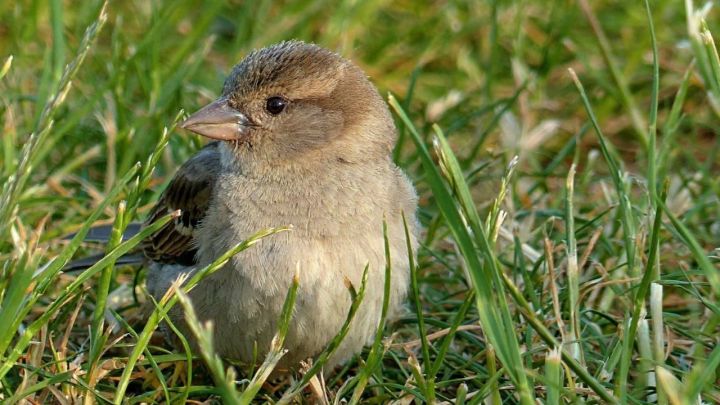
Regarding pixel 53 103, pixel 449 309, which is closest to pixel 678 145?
pixel 449 309

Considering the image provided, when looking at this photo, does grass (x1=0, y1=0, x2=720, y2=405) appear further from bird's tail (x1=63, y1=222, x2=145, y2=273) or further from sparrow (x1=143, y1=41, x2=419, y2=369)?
sparrow (x1=143, y1=41, x2=419, y2=369)

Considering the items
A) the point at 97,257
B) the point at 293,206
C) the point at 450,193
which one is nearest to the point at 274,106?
the point at 293,206

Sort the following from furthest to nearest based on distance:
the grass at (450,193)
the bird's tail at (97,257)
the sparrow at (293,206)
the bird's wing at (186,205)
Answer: the bird's tail at (97,257), the bird's wing at (186,205), the sparrow at (293,206), the grass at (450,193)

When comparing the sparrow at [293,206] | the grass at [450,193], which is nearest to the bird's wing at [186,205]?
the sparrow at [293,206]

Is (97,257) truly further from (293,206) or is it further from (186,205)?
(293,206)

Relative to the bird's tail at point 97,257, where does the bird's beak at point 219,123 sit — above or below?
above

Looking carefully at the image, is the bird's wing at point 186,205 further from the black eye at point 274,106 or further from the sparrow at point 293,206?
the black eye at point 274,106

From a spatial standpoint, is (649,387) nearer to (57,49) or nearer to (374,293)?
(374,293)

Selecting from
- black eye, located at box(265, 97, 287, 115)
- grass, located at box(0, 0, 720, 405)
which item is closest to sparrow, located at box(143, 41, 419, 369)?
black eye, located at box(265, 97, 287, 115)
